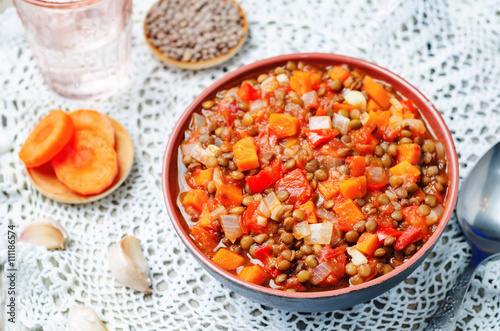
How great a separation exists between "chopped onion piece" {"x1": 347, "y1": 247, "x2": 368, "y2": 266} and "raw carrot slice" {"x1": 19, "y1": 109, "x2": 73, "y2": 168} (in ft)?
7.00

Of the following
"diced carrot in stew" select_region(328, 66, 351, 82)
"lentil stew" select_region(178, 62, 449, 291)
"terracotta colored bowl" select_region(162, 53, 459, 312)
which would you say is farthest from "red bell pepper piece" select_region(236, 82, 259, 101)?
"diced carrot in stew" select_region(328, 66, 351, 82)

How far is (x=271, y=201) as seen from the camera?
322cm

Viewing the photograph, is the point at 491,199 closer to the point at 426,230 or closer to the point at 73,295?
the point at 426,230

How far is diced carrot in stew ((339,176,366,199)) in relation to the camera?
3180 mm

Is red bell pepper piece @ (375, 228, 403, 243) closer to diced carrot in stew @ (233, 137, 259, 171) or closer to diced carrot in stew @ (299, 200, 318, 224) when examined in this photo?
diced carrot in stew @ (299, 200, 318, 224)

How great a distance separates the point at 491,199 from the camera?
3.66 metres

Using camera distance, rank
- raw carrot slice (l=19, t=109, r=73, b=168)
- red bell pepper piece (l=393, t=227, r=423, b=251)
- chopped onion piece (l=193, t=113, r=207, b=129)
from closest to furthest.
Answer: red bell pepper piece (l=393, t=227, r=423, b=251), chopped onion piece (l=193, t=113, r=207, b=129), raw carrot slice (l=19, t=109, r=73, b=168)

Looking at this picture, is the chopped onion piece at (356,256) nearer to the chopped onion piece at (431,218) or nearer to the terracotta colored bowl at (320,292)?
the terracotta colored bowl at (320,292)

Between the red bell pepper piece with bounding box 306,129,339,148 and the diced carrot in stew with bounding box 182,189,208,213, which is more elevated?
the red bell pepper piece with bounding box 306,129,339,148

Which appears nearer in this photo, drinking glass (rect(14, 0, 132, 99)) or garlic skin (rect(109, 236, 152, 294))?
garlic skin (rect(109, 236, 152, 294))

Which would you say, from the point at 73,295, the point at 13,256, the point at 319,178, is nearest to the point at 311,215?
the point at 319,178

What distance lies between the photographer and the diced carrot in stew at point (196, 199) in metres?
3.31

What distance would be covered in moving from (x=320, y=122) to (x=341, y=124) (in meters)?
0.14

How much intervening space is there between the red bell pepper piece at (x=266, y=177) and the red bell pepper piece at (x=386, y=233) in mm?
649
